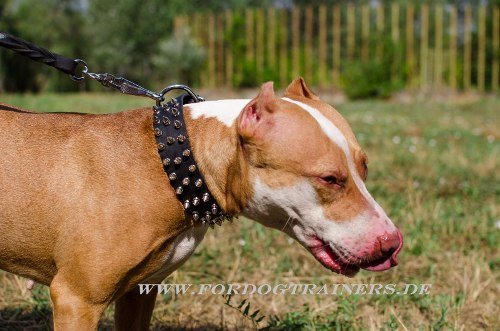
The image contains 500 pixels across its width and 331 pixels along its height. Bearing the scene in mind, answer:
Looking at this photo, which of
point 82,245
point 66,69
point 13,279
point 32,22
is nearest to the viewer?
point 82,245

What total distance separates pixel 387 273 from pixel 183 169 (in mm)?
A: 2033

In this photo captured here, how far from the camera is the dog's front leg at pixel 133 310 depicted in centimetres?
294

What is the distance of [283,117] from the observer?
246 cm

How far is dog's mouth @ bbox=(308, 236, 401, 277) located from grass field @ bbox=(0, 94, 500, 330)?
89cm

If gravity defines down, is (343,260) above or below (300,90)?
below

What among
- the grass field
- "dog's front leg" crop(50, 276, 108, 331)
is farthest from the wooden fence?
"dog's front leg" crop(50, 276, 108, 331)

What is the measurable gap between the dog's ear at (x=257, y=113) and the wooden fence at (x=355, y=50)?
15382mm

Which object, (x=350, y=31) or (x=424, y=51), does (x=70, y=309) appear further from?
(x=424, y=51)

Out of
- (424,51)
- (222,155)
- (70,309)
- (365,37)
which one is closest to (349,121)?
(424,51)

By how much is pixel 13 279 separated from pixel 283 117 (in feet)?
7.12

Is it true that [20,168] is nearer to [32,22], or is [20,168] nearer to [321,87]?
[321,87]

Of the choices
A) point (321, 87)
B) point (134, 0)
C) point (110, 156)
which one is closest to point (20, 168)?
point (110, 156)

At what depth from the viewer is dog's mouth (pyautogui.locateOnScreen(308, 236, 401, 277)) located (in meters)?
2.48

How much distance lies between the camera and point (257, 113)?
2467 mm
